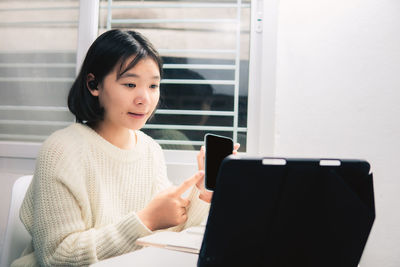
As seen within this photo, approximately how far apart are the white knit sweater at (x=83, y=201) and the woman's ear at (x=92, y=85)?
12cm

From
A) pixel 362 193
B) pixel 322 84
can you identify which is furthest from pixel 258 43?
pixel 362 193

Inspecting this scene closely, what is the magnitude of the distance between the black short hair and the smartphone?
0.35 metres

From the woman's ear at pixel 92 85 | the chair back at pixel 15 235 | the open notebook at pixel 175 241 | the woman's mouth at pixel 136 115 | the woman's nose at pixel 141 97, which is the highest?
the woman's ear at pixel 92 85

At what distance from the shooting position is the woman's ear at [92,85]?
1106 millimetres

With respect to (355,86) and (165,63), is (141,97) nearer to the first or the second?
(165,63)

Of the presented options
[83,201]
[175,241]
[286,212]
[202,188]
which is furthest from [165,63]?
[286,212]

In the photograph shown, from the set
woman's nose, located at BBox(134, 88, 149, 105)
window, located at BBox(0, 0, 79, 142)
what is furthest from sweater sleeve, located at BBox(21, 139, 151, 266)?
window, located at BBox(0, 0, 79, 142)

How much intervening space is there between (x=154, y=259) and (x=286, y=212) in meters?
0.35

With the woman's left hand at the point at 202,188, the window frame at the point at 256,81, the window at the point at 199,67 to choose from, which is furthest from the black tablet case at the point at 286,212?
the window at the point at 199,67

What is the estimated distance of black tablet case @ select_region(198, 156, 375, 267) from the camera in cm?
56

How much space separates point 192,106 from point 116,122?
593 mm

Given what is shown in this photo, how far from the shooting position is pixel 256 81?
160 centimetres

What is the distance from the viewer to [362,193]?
0.60 metres

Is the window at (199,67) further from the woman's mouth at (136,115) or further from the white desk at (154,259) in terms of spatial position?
the white desk at (154,259)
